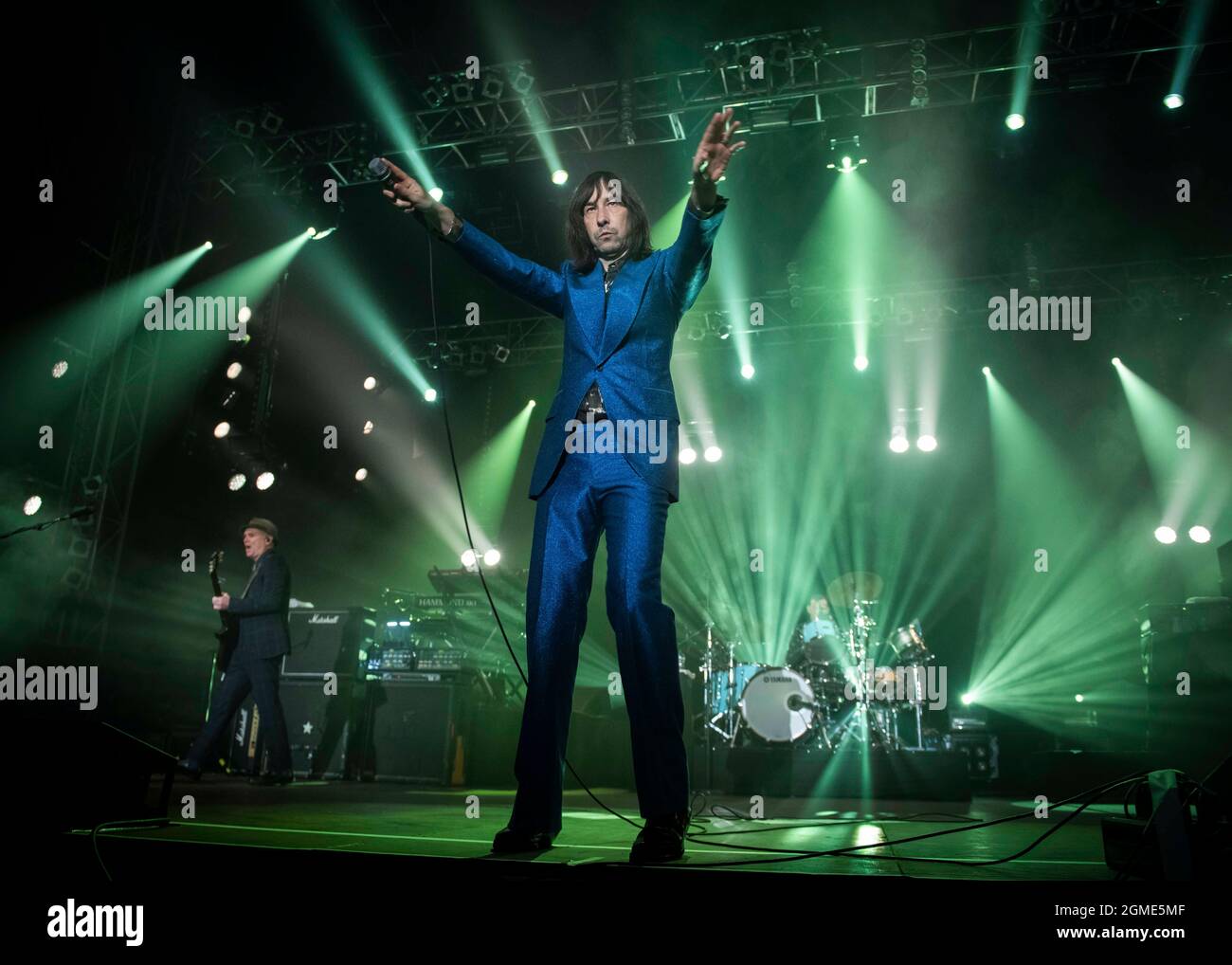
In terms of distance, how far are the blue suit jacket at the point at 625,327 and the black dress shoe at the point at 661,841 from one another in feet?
2.82

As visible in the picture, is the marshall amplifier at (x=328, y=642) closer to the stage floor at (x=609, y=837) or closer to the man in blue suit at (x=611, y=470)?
the stage floor at (x=609, y=837)

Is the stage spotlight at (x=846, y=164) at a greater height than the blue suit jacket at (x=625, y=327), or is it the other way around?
the stage spotlight at (x=846, y=164)

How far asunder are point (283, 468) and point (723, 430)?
6.39 meters

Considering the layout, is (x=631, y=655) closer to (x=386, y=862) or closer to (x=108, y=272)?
(x=386, y=862)

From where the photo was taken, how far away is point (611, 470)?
7.49 ft

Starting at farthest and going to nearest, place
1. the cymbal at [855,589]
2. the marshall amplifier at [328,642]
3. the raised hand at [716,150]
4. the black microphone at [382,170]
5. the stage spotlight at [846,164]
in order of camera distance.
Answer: the cymbal at [855,589] → the stage spotlight at [846,164] → the marshall amplifier at [328,642] → the black microphone at [382,170] → the raised hand at [716,150]

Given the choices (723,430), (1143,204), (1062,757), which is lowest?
(1062,757)

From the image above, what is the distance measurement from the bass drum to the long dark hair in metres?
5.62

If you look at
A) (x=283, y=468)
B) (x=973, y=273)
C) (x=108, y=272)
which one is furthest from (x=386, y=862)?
(x=973, y=273)

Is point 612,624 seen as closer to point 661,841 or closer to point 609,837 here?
point 661,841

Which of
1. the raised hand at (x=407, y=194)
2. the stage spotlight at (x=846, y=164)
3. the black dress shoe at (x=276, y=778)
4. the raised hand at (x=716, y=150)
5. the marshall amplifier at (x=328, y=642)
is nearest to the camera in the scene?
the raised hand at (x=716, y=150)

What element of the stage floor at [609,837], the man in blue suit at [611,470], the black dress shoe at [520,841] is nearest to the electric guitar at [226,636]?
the stage floor at [609,837]

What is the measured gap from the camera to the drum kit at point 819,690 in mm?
7355

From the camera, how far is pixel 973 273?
33.1ft
